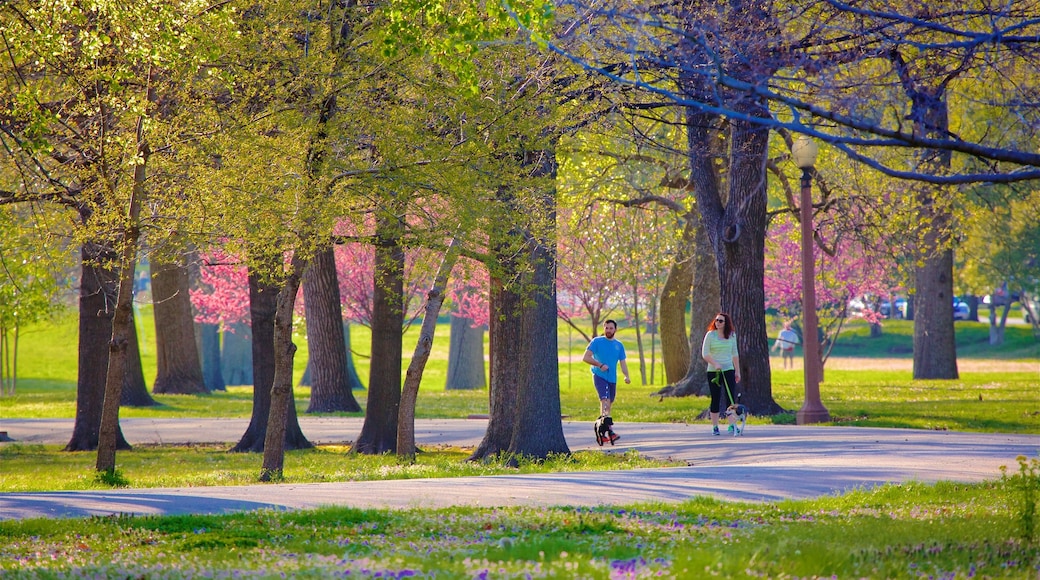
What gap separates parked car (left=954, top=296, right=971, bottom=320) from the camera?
267 ft

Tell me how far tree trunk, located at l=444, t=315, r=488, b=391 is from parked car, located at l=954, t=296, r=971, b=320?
4930 cm

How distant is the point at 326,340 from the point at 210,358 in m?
20.7

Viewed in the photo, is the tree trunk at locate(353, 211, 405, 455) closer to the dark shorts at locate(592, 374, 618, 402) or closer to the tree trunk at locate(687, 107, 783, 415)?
the dark shorts at locate(592, 374, 618, 402)

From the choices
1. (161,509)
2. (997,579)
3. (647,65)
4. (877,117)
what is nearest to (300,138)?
(647,65)

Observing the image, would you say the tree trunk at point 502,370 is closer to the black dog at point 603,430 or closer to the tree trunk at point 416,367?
the tree trunk at point 416,367

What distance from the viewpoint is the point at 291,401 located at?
18578 millimetres

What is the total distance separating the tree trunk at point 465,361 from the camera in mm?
41812

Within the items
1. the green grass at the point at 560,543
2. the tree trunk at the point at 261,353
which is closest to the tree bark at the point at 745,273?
the tree trunk at the point at 261,353

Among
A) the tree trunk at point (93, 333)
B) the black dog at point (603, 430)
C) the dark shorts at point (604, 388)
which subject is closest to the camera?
the black dog at point (603, 430)

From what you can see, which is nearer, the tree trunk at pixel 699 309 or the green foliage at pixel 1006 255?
the tree trunk at pixel 699 309

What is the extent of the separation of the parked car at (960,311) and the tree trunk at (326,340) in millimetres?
63664

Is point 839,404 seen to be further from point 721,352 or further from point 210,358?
point 210,358

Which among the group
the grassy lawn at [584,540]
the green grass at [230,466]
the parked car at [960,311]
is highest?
the parked car at [960,311]

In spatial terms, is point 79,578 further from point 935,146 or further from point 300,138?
point 300,138
